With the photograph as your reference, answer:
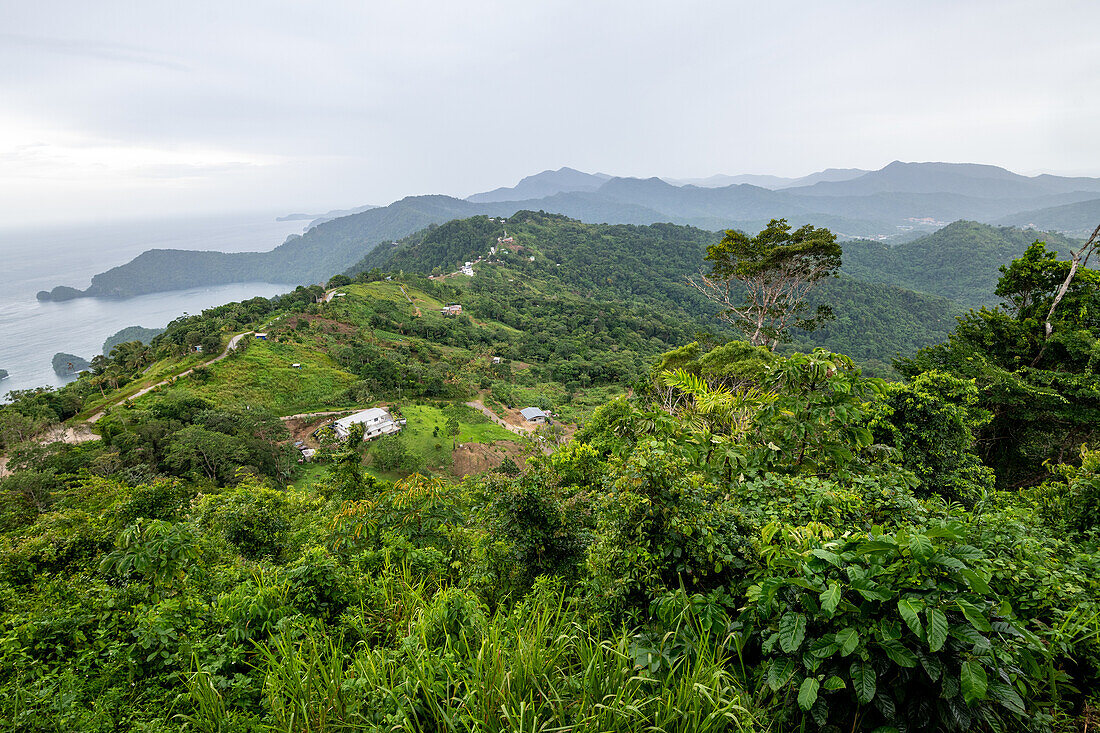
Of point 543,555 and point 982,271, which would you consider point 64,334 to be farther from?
point 982,271

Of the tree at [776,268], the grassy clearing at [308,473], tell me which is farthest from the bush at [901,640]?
the grassy clearing at [308,473]

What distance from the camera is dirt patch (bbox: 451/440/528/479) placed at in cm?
2715

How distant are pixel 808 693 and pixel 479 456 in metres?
27.7

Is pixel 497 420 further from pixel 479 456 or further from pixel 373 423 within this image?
pixel 373 423

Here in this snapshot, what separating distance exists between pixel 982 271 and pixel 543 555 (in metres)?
132

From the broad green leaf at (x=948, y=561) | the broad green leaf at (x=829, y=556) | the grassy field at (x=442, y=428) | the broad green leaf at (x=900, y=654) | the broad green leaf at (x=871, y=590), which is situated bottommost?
the grassy field at (x=442, y=428)

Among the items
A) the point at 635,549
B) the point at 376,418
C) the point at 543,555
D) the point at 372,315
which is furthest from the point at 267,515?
the point at 372,315

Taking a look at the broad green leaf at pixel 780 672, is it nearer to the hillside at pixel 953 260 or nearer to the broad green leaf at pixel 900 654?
the broad green leaf at pixel 900 654

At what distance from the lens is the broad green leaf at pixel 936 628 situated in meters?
1.42

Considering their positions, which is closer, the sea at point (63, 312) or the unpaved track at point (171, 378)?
the unpaved track at point (171, 378)

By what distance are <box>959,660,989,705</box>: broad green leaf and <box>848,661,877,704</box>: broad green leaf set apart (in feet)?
0.85

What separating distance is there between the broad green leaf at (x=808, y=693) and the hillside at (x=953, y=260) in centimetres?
11361

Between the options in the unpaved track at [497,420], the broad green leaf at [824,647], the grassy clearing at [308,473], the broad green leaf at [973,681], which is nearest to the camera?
the broad green leaf at [973,681]

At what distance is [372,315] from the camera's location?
52.5 metres
